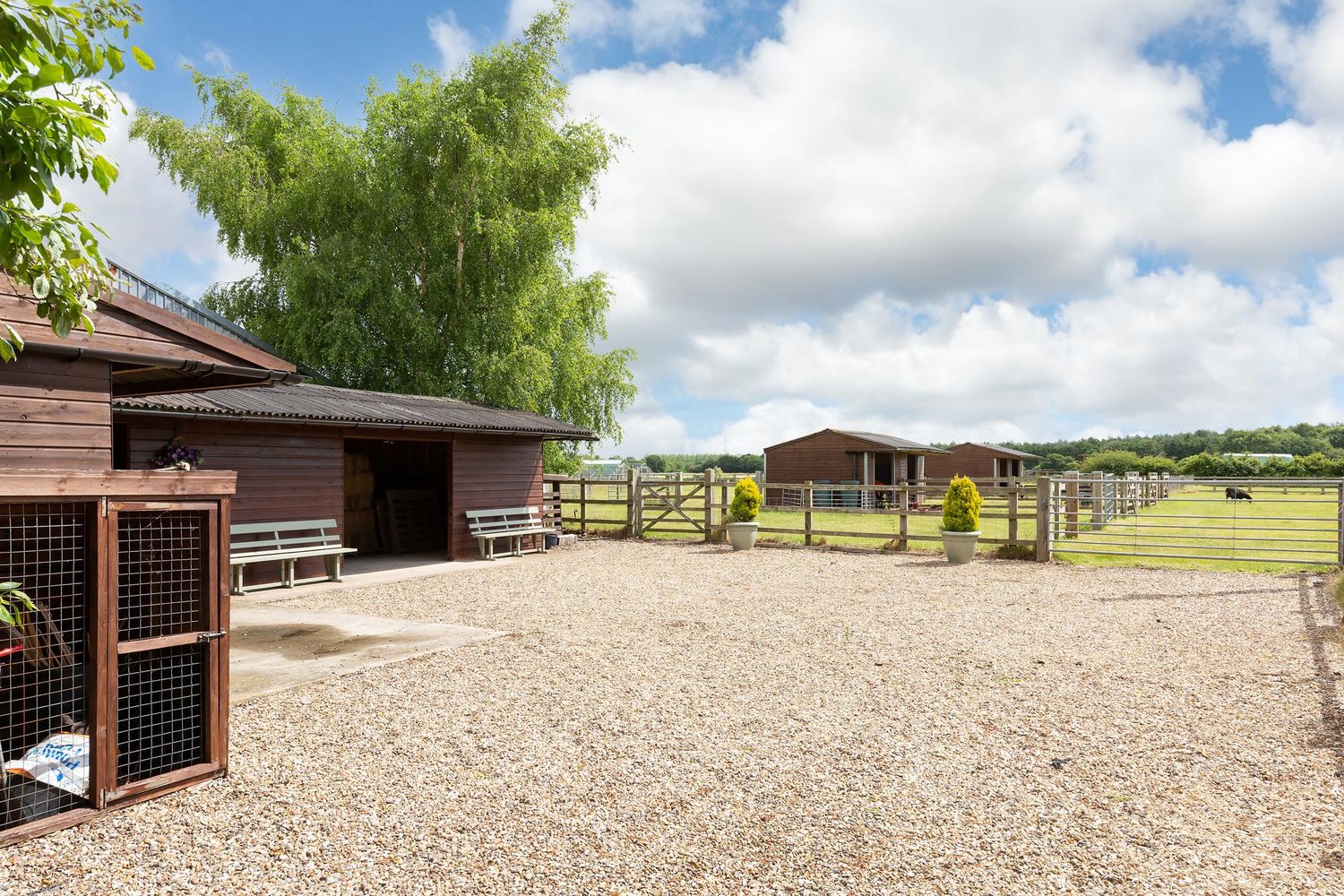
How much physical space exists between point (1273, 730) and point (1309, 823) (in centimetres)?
157

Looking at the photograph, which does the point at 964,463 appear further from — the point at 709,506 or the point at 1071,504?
the point at 709,506

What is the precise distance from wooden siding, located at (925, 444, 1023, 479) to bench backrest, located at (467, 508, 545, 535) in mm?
31725

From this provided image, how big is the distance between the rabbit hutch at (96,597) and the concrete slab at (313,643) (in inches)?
56.6

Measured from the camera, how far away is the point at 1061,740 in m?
5.01

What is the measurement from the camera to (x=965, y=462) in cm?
4456

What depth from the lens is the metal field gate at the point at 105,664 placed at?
154 inches

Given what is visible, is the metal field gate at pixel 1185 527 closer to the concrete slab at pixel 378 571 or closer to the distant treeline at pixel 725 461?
the concrete slab at pixel 378 571

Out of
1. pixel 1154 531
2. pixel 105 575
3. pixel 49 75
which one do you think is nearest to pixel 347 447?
pixel 105 575

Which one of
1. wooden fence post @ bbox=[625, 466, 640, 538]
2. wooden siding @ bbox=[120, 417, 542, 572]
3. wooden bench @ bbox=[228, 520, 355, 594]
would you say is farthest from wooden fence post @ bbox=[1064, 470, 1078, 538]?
wooden bench @ bbox=[228, 520, 355, 594]

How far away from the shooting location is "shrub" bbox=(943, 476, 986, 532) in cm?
1404

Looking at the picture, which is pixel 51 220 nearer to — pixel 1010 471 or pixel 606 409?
pixel 606 409

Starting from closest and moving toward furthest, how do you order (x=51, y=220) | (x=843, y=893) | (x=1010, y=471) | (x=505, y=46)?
(x=51, y=220)
(x=843, y=893)
(x=505, y=46)
(x=1010, y=471)

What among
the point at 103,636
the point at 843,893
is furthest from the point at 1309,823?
the point at 103,636

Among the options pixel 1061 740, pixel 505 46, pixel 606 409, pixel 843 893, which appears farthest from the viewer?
pixel 606 409
